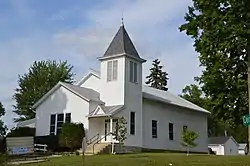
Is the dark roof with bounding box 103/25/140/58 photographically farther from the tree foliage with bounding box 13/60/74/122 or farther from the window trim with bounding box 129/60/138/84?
the tree foliage with bounding box 13/60/74/122

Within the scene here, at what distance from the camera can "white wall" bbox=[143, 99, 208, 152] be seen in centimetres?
4184

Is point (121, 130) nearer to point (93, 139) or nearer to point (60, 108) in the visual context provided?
point (93, 139)

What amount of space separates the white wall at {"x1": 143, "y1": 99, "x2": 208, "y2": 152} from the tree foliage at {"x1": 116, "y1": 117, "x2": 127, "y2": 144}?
12.5 feet

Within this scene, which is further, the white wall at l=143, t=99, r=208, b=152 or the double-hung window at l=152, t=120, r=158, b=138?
the double-hung window at l=152, t=120, r=158, b=138

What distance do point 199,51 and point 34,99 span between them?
3278 centimetres

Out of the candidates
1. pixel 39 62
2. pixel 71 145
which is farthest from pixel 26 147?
pixel 39 62

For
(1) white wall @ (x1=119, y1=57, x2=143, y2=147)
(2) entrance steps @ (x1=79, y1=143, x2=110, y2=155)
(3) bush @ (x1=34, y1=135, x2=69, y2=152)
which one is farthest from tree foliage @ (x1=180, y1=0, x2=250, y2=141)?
(3) bush @ (x1=34, y1=135, x2=69, y2=152)

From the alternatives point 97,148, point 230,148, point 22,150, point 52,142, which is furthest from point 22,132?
point 230,148

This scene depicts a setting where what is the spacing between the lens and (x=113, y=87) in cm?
3969

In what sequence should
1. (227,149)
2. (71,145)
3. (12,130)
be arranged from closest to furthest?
(71,145)
(12,130)
(227,149)

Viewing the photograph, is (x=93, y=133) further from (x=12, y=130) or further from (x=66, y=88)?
(x=12, y=130)

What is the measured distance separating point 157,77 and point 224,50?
1970 inches

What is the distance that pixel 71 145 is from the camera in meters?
37.4

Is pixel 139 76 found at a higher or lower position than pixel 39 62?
lower
